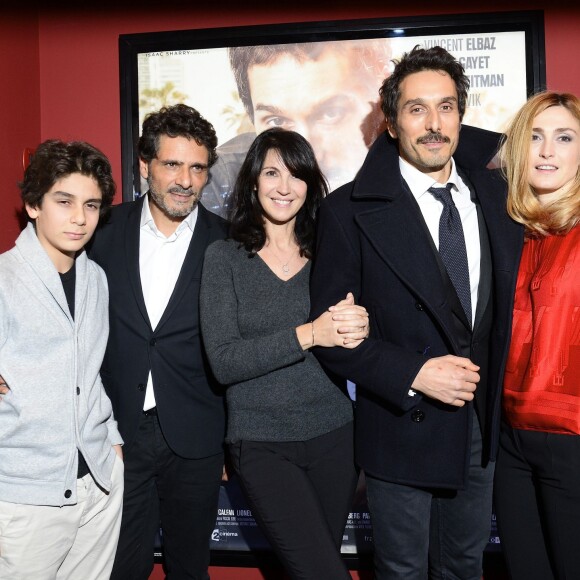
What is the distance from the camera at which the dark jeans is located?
204 centimetres

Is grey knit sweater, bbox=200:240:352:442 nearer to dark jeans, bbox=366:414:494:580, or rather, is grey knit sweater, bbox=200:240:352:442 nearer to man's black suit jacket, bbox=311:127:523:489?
man's black suit jacket, bbox=311:127:523:489

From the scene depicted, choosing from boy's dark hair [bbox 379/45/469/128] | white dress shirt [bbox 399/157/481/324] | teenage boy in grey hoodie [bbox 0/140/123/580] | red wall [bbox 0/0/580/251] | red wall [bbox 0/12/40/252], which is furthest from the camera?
red wall [bbox 0/0/580/251]

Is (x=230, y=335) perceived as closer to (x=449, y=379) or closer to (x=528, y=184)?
(x=449, y=379)

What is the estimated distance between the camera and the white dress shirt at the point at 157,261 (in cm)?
237

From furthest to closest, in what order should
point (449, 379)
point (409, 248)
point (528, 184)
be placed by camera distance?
point (528, 184) < point (409, 248) < point (449, 379)

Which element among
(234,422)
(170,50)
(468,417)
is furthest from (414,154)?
(170,50)

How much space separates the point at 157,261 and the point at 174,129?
0.48 metres

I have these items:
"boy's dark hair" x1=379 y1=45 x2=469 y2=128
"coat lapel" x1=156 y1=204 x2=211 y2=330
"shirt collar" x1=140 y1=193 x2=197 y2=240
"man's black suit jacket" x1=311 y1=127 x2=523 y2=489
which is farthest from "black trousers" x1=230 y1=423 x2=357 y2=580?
"boy's dark hair" x1=379 y1=45 x2=469 y2=128

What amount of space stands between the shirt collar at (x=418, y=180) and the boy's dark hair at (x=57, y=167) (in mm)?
954

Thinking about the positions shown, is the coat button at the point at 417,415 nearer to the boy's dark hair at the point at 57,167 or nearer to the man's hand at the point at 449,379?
the man's hand at the point at 449,379

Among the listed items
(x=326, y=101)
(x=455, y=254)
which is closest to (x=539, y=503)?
(x=455, y=254)

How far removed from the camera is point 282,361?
205 centimetres

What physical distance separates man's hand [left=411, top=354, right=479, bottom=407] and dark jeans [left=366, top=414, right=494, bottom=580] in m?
0.22

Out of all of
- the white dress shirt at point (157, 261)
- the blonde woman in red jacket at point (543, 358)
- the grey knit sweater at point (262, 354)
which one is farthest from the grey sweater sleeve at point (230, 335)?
the blonde woman in red jacket at point (543, 358)
